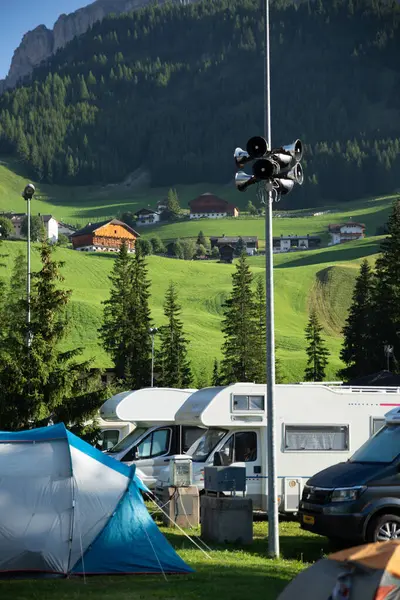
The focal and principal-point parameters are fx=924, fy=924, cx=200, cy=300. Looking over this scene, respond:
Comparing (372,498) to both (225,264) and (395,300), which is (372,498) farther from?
(225,264)

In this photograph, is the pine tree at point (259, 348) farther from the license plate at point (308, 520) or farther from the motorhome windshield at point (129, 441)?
the license plate at point (308, 520)

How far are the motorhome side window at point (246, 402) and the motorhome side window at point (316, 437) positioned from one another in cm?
83

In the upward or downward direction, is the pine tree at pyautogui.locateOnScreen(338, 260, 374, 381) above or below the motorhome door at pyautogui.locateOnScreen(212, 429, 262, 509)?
above

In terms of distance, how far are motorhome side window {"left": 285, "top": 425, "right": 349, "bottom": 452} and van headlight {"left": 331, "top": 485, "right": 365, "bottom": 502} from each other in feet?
17.5

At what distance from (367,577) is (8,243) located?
138m

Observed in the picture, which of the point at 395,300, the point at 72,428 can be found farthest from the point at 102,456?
the point at 395,300

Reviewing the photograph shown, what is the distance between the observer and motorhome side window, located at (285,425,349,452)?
69.2 feet

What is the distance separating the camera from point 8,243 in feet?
465

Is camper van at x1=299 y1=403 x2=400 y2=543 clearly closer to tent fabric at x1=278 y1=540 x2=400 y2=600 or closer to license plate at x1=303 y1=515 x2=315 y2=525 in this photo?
license plate at x1=303 y1=515 x2=315 y2=525

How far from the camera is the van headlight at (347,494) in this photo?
1540 cm

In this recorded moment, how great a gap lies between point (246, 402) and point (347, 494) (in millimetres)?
6076

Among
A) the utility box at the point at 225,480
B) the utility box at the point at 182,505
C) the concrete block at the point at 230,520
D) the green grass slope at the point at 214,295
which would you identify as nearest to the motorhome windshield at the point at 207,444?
the utility box at the point at 182,505

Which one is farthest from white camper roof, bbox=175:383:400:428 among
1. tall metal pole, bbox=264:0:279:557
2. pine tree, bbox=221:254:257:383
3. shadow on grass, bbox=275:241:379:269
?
shadow on grass, bbox=275:241:379:269

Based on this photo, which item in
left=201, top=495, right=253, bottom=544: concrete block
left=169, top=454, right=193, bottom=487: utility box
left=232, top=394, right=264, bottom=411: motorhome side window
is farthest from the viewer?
left=232, top=394, right=264, bottom=411: motorhome side window
